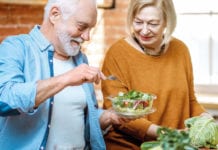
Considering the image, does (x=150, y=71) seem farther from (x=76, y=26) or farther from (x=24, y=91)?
(x=24, y=91)

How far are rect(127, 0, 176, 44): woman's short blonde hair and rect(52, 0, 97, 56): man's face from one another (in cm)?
38

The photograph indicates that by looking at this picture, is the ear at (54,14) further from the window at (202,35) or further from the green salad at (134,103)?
the window at (202,35)

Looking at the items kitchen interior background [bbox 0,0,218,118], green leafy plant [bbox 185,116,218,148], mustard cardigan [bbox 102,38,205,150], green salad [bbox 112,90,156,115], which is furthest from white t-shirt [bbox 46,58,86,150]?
kitchen interior background [bbox 0,0,218,118]

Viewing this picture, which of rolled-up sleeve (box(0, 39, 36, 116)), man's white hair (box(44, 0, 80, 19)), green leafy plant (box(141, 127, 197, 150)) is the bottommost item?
green leafy plant (box(141, 127, 197, 150))

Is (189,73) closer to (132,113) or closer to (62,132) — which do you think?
(132,113)

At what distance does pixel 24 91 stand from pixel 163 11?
0.92 meters

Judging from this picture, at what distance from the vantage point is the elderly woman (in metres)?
2.09

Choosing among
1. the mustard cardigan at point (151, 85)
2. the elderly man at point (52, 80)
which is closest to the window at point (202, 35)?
the mustard cardigan at point (151, 85)

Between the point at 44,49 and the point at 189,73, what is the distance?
0.82 m

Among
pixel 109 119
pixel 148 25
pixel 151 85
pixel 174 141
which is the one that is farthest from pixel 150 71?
pixel 174 141

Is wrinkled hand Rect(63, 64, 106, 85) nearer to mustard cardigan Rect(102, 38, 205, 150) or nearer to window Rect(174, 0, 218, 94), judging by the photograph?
mustard cardigan Rect(102, 38, 205, 150)

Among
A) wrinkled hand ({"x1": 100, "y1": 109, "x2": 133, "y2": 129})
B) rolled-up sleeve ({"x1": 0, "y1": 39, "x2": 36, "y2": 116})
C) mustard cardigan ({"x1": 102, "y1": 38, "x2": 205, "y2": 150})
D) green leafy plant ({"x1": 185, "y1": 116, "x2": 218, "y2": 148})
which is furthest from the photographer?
mustard cardigan ({"x1": 102, "y1": 38, "x2": 205, "y2": 150})

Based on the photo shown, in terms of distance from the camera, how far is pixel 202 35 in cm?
361

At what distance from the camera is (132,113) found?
1779 millimetres
